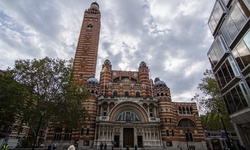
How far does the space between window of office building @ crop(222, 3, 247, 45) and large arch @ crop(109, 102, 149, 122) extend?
2107cm

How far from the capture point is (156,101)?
32.4 metres

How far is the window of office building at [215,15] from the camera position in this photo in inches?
645

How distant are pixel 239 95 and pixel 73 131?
95.5 ft

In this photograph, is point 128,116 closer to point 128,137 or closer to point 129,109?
point 129,109

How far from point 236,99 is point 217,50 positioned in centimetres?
643

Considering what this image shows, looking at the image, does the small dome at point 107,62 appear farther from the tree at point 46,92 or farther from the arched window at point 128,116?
the tree at point 46,92

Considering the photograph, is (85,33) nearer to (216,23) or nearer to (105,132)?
(105,132)

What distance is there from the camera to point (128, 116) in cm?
3098

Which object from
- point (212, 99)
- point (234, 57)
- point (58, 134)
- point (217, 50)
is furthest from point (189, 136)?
point (58, 134)

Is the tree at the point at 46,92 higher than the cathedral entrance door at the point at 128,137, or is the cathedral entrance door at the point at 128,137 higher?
the tree at the point at 46,92

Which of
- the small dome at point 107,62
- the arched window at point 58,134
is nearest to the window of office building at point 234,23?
the small dome at point 107,62

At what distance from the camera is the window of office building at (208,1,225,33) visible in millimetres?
16391

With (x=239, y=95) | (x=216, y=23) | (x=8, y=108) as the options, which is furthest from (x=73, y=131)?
(x=216, y=23)

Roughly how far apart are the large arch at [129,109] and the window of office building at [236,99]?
16.8m
